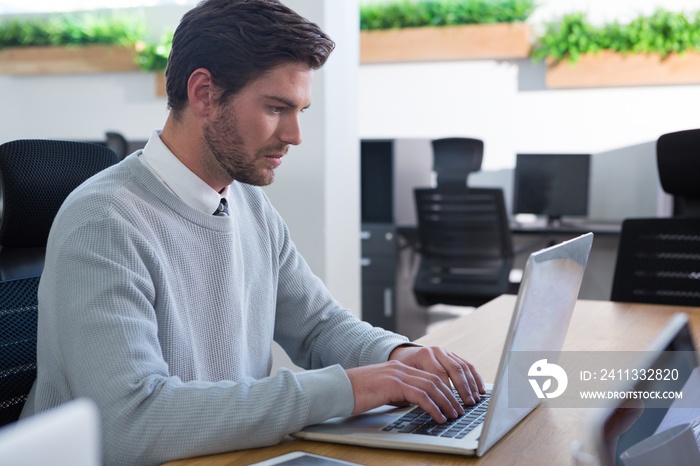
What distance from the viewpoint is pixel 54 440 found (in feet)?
1.01

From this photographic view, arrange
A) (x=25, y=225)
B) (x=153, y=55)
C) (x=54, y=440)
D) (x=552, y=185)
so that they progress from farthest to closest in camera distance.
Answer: (x=153, y=55)
(x=552, y=185)
(x=25, y=225)
(x=54, y=440)

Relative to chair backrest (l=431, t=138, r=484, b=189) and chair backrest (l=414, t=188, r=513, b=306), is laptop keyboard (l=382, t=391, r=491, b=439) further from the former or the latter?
chair backrest (l=431, t=138, r=484, b=189)

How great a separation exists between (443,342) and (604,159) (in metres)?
3.42

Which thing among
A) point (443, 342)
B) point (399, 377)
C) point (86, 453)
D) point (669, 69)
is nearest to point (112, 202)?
point (399, 377)

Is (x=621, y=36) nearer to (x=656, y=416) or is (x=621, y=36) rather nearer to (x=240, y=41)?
(x=240, y=41)

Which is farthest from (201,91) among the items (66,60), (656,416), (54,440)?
(66,60)

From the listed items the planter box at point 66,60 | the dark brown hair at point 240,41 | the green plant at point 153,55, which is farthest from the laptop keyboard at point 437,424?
the planter box at point 66,60

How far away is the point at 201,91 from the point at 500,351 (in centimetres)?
67

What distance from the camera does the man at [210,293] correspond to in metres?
0.96

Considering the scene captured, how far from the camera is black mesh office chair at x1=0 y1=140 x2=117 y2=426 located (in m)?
1.30

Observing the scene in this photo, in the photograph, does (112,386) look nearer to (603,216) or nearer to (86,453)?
(86,453)
